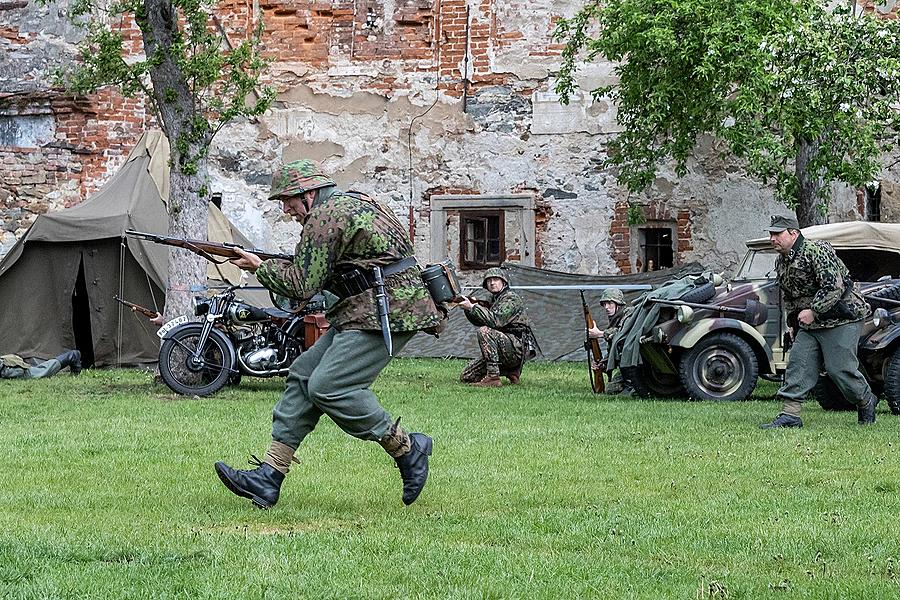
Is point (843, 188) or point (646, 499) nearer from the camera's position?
point (646, 499)

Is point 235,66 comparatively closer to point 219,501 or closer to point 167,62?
point 167,62

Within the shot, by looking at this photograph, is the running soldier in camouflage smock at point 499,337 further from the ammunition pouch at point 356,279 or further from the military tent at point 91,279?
the ammunition pouch at point 356,279

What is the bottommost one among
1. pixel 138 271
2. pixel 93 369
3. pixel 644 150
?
pixel 93 369

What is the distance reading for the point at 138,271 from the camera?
17.5m

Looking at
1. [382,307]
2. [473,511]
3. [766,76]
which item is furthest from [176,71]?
[473,511]

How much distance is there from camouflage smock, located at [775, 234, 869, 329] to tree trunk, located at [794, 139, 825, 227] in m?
8.23

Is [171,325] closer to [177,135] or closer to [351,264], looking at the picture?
[177,135]

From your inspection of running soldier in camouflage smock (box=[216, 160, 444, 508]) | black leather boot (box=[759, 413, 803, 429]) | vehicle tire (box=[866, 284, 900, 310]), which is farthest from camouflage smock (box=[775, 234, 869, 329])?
running soldier in camouflage smock (box=[216, 160, 444, 508])

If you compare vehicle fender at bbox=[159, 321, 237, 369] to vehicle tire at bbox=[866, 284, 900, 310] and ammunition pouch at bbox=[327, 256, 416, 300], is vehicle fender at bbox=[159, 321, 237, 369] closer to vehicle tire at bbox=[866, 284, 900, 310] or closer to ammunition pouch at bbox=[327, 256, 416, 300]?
vehicle tire at bbox=[866, 284, 900, 310]

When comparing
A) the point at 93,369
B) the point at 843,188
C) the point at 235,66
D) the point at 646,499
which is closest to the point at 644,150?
the point at 843,188

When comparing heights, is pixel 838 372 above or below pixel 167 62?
below

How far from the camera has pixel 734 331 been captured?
12844mm

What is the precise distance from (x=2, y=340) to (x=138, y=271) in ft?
7.16

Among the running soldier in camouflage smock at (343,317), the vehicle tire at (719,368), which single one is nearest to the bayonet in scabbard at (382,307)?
the running soldier in camouflage smock at (343,317)
